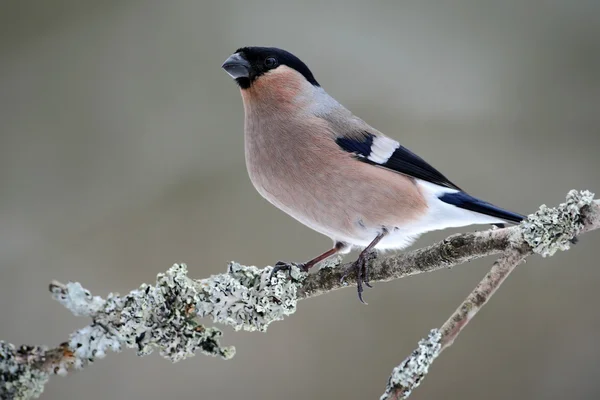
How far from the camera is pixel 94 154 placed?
7.87ft

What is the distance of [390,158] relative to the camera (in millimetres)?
1671

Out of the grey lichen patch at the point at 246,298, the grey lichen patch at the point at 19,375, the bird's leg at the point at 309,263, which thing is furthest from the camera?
the bird's leg at the point at 309,263

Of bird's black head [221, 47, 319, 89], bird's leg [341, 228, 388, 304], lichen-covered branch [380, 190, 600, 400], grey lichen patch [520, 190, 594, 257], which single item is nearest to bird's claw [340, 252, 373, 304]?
bird's leg [341, 228, 388, 304]

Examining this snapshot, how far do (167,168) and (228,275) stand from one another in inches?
44.0

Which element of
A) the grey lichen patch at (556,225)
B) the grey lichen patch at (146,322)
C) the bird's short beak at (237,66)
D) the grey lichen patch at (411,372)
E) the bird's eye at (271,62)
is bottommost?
the grey lichen patch at (146,322)

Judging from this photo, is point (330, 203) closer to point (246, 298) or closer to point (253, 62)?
point (246, 298)

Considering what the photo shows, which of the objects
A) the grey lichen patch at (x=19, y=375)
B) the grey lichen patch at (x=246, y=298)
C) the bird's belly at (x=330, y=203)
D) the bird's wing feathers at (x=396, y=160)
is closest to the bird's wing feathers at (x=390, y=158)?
the bird's wing feathers at (x=396, y=160)

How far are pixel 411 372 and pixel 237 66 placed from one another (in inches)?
38.8

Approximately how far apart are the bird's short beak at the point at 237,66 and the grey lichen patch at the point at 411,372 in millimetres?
940

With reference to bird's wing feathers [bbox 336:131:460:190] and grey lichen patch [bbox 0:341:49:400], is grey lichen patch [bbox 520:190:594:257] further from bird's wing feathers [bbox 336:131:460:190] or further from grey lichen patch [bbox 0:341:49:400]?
grey lichen patch [bbox 0:341:49:400]

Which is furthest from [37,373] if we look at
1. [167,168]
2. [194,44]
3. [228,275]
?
[194,44]

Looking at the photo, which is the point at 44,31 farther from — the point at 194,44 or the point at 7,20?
the point at 194,44

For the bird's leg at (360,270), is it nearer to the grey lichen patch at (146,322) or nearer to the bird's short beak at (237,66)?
the grey lichen patch at (146,322)

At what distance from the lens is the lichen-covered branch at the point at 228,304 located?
111 centimetres
